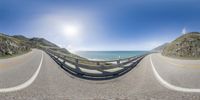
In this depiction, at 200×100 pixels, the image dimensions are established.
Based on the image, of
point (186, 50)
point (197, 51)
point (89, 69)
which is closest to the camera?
point (89, 69)

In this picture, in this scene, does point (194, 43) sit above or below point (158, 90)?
above

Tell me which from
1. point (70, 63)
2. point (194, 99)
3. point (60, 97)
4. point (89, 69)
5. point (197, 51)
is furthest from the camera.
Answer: point (197, 51)

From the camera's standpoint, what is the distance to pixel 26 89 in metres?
7.84

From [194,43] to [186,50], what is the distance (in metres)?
6.03

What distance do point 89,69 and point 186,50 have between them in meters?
59.2

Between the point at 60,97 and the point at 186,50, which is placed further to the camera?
the point at 186,50

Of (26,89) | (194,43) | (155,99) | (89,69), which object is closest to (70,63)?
(89,69)

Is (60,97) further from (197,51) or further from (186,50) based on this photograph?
(186,50)

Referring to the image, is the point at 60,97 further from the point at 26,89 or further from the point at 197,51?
the point at 197,51

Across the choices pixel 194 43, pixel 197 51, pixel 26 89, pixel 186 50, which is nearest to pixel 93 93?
pixel 26 89

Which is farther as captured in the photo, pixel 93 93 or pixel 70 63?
pixel 70 63

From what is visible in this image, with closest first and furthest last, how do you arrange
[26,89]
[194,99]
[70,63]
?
1. [194,99]
2. [26,89]
3. [70,63]

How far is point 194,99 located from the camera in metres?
6.16

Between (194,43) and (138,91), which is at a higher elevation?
(194,43)
